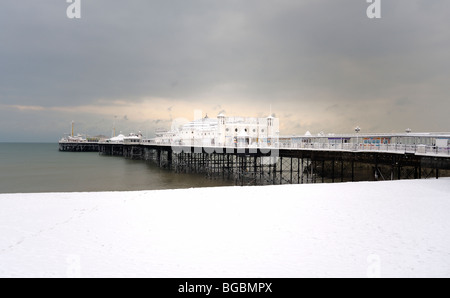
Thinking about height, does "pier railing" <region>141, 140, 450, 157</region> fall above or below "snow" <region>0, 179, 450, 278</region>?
above

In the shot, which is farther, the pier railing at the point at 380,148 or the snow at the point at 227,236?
the pier railing at the point at 380,148

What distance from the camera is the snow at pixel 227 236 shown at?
4.91m

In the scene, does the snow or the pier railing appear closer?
the snow

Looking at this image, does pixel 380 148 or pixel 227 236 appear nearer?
pixel 227 236

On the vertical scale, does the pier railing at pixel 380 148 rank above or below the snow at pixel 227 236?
above

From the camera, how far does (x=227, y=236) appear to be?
21.3 ft

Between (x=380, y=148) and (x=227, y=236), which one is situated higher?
(x=380, y=148)

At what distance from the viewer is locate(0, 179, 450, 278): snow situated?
16.1 ft

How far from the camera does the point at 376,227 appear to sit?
7066mm
